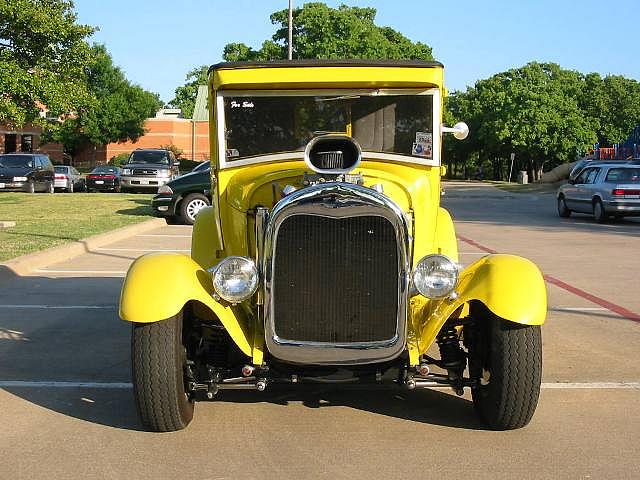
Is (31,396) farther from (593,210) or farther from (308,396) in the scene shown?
(593,210)

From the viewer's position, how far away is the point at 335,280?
194 inches

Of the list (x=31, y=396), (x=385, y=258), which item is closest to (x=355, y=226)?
(x=385, y=258)

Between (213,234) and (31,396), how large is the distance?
1.75m

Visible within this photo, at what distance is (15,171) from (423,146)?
29967 mm

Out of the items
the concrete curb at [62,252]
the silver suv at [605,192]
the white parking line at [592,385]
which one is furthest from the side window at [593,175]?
the white parking line at [592,385]

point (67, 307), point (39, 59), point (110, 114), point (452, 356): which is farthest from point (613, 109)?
point (452, 356)

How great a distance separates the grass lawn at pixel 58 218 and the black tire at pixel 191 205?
3.04ft

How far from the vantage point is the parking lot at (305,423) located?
4.64m

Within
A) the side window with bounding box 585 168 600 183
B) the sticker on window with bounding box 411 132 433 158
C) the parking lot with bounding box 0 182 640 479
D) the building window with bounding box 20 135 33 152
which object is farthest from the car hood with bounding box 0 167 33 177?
the building window with bounding box 20 135 33 152

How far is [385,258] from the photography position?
4.90 meters

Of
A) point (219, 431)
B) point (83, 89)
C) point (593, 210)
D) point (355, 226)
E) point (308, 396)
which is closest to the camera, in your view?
point (355, 226)

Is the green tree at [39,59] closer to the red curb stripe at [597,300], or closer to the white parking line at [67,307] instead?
the white parking line at [67,307]

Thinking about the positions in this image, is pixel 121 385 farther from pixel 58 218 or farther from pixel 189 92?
pixel 189 92

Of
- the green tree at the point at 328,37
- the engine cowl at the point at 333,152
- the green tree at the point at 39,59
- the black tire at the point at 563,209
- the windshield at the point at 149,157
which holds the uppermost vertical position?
the green tree at the point at 328,37
